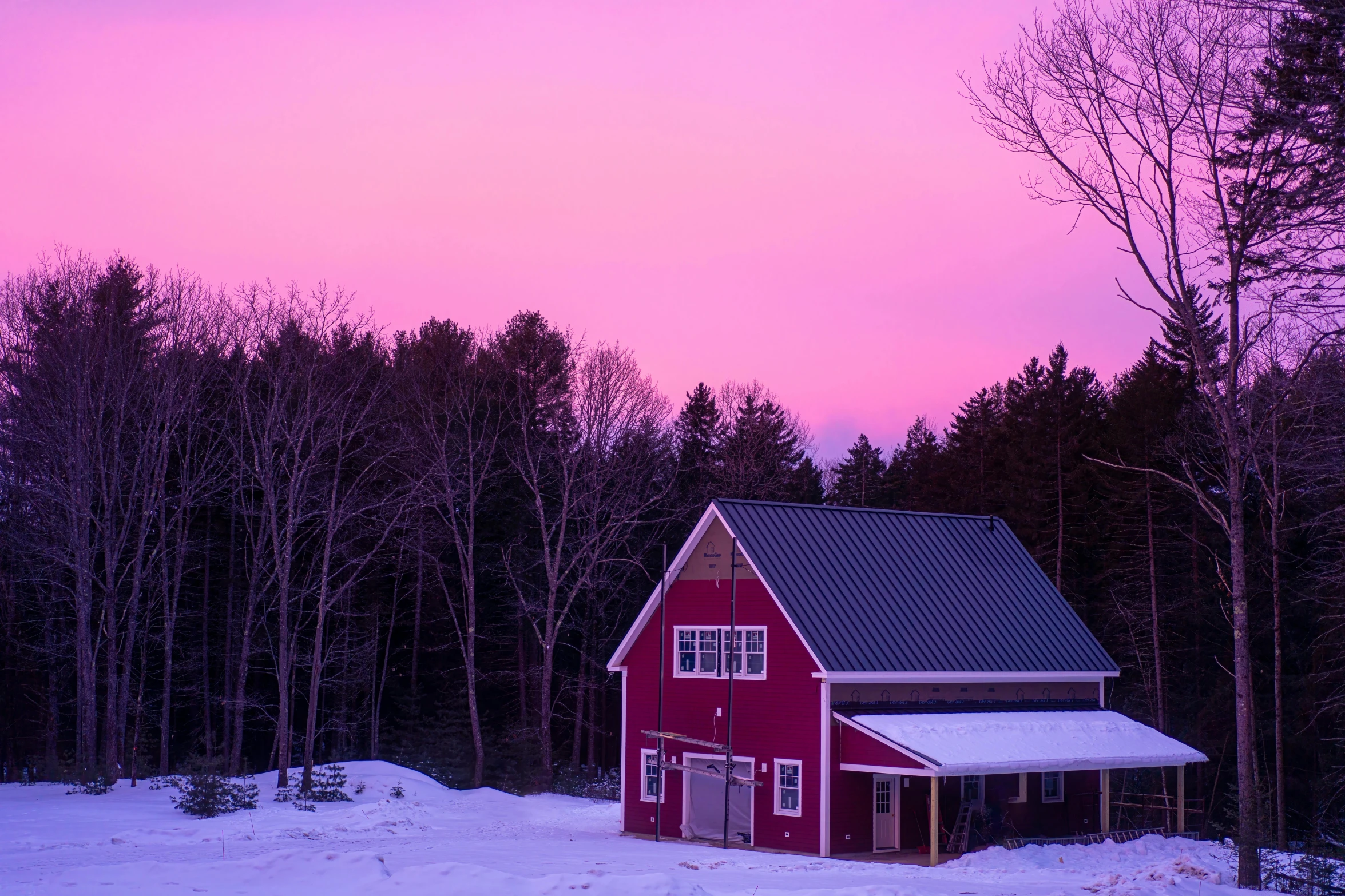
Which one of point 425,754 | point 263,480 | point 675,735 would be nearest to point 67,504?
point 263,480

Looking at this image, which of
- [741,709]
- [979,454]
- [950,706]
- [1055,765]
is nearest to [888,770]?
[1055,765]

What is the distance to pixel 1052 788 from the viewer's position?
1253 inches

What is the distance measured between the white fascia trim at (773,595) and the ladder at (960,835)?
4.86m

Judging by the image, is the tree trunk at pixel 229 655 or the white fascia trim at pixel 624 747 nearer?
the white fascia trim at pixel 624 747

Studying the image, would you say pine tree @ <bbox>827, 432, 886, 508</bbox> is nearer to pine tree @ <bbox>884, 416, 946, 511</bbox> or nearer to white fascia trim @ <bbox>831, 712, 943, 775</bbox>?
pine tree @ <bbox>884, 416, 946, 511</bbox>

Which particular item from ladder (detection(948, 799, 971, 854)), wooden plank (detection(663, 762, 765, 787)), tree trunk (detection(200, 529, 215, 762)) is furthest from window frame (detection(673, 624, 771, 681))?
tree trunk (detection(200, 529, 215, 762))

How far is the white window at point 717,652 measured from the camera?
1211 inches

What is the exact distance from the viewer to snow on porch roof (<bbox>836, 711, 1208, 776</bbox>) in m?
27.0

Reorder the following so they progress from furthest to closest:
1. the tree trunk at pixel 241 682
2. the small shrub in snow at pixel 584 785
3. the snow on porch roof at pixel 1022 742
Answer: the small shrub in snow at pixel 584 785
the tree trunk at pixel 241 682
the snow on porch roof at pixel 1022 742

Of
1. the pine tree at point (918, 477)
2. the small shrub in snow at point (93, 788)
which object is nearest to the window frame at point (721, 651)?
the small shrub in snow at point (93, 788)

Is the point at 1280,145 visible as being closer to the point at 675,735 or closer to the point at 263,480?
the point at 675,735

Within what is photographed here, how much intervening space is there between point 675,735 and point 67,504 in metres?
20.0

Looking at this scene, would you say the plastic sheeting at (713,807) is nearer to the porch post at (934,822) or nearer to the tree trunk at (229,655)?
the porch post at (934,822)

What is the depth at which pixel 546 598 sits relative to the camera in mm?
48469
